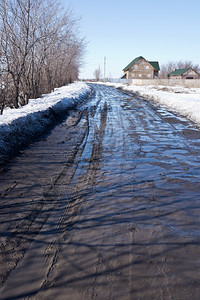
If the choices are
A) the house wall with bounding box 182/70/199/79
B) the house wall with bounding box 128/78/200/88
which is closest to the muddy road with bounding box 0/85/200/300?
the house wall with bounding box 128/78/200/88

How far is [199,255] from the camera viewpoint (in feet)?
9.34

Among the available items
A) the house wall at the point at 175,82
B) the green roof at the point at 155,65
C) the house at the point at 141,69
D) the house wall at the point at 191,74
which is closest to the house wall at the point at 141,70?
the house at the point at 141,69

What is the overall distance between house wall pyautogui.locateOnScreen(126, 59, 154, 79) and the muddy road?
7860cm

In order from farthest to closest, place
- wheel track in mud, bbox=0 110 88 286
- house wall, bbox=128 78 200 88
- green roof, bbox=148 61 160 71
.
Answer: green roof, bbox=148 61 160 71 → house wall, bbox=128 78 200 88 → wheel track in mud, bbox=0 110 88 286

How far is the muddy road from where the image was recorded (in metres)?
2.44

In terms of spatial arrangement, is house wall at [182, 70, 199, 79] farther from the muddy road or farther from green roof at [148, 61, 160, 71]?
the muddy road

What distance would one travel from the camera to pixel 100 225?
339 centimetres

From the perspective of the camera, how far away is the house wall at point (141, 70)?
80.1 metres

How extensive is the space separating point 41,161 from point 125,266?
3855 mm

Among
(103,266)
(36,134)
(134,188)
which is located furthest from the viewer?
(36,134)

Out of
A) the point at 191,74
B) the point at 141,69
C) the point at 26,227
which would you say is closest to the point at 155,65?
the point at 141,69

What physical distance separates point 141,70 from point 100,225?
8270cm

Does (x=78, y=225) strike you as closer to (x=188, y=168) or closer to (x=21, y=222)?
(x=21, y=222)

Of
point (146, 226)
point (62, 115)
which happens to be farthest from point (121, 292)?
point (62, 115)
